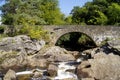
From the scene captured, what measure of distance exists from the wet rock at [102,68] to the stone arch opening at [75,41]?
78.4 ft

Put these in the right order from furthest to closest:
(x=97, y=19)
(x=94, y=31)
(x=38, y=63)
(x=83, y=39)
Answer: (x=83, y=39)
(x=97, y=19)
(x=94, y=31)
(x=38, y=63)

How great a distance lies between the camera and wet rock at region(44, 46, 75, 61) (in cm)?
4434

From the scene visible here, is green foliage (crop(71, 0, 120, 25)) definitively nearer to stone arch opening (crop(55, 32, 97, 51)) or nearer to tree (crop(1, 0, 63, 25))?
stone arch opening (crop(55, 32, 97, 51))

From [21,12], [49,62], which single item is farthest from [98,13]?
[49,62]

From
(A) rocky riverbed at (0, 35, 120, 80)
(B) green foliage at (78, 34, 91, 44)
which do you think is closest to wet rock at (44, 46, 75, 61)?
(A) rocky riverbed at (0, 35, 120, 80)

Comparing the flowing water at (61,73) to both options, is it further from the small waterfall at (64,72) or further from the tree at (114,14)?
the tree at (114,14)

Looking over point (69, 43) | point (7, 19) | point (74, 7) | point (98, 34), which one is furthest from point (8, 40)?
point (74, 7)

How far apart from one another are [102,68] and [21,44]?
1471 cm

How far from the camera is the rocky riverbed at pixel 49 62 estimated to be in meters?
34.2

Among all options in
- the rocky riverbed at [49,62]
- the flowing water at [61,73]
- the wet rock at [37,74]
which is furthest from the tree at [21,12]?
the wet rock at [37,74]

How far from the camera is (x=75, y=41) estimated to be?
211 ft

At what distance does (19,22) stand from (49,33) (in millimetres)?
4831

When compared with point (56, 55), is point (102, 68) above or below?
below

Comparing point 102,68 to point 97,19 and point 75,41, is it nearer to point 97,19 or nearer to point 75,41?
point 97,19
